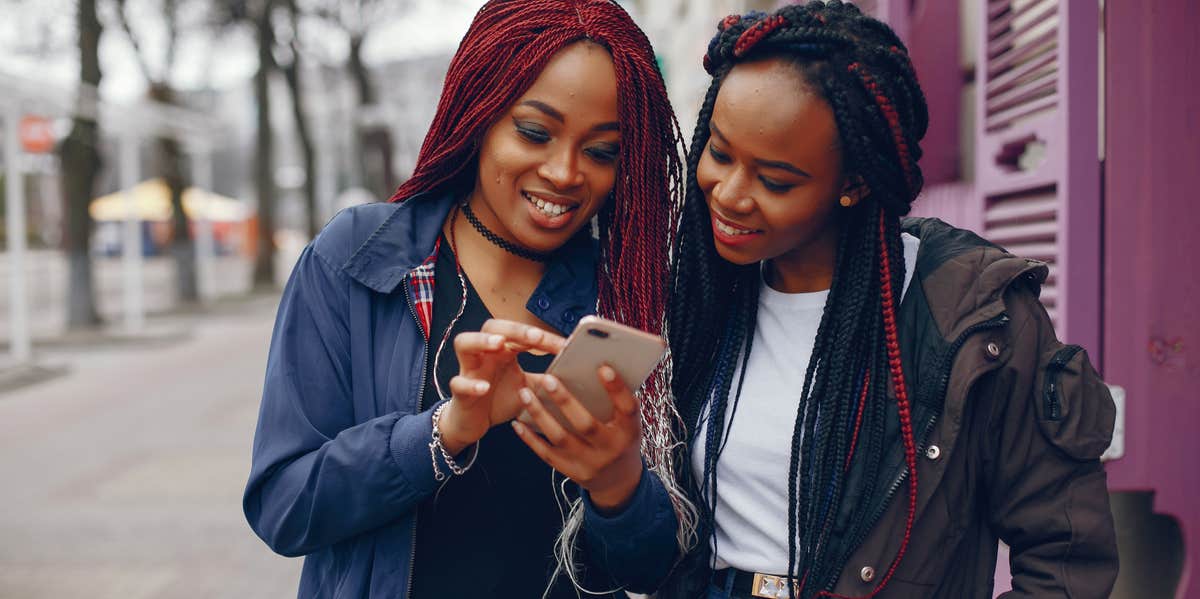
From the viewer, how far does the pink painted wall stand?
230 centimetres

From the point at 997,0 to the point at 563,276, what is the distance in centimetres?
179

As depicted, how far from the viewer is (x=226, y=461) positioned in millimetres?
6949

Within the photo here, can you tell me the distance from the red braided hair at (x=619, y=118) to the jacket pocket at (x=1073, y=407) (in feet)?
2.23

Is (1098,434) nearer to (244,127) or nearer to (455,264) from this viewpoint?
(455,264)

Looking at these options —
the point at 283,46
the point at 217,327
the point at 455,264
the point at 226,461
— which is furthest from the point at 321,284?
the point at 283,46

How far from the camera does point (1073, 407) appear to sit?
1.52 meters

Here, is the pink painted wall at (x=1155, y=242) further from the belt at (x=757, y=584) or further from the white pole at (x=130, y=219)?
the white pole at (x=130, y=219)

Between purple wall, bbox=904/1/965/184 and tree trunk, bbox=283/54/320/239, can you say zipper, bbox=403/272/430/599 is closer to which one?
purple wall, bbox=904/1/965/184

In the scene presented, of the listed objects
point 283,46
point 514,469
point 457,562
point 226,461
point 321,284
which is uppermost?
point 283,46

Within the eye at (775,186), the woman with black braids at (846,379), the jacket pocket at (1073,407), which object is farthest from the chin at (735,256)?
the jacket pocket at (1073,407)

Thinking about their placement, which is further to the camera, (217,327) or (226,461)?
(217,327)

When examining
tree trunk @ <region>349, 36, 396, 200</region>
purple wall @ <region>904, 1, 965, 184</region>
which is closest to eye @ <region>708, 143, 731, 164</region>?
purple wall @ <region>904, 1, 965, 184</region>

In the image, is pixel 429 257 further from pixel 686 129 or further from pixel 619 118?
pixel 686 129

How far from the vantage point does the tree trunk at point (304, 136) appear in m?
20.5
